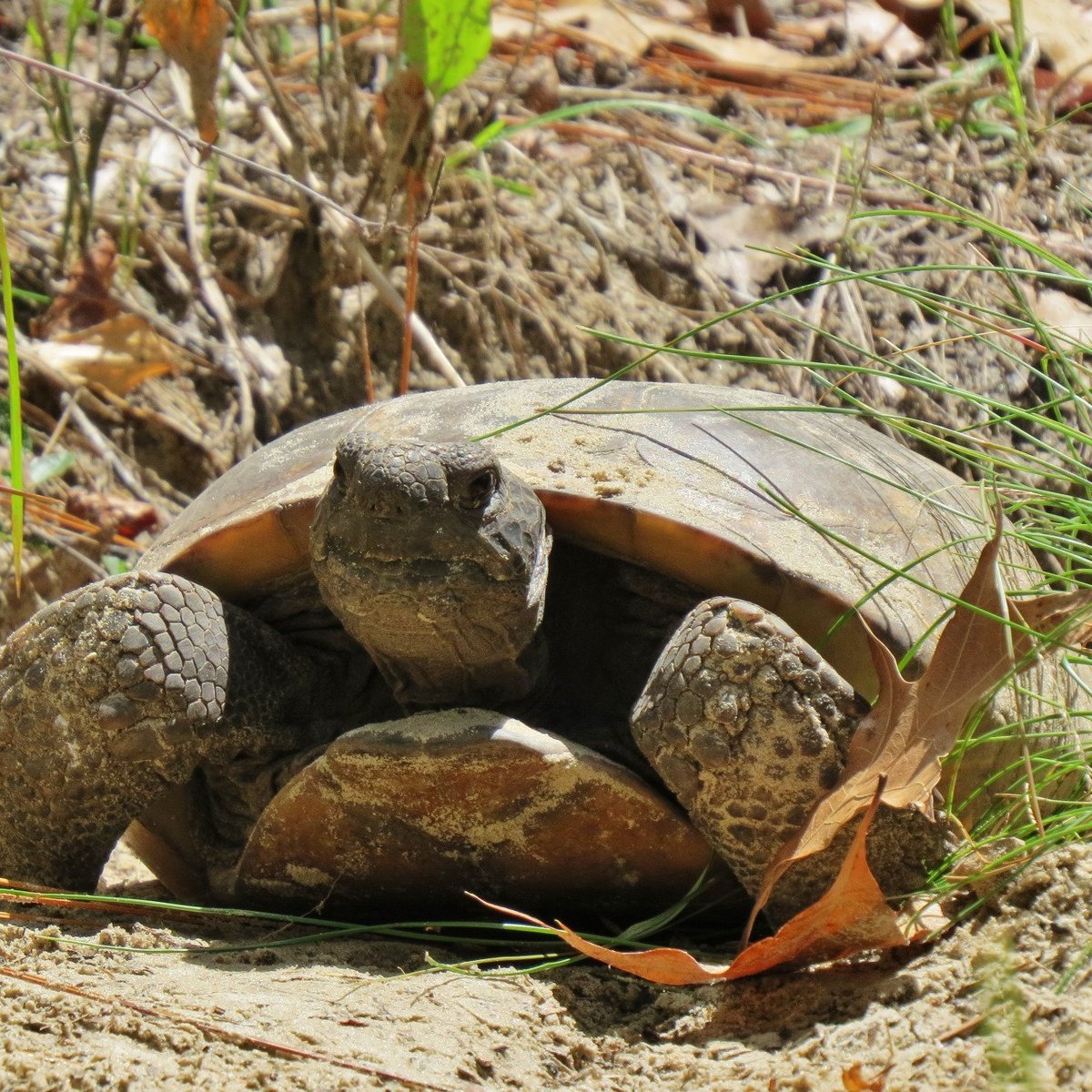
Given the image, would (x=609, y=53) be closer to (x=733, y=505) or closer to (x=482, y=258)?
(x=482, y=258)

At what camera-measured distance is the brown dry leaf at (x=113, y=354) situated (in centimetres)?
541

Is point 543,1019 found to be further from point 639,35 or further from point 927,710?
point 639,35

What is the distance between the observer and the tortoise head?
2.70 m

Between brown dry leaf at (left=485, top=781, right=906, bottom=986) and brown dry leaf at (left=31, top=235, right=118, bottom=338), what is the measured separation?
386 centimetres

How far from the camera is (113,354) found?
5449 mm

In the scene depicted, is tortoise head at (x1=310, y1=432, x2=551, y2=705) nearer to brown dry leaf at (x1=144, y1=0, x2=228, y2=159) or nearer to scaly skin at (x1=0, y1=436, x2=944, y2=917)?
scaly skin at (x1=0, y1=436, x2=944, y2=917)

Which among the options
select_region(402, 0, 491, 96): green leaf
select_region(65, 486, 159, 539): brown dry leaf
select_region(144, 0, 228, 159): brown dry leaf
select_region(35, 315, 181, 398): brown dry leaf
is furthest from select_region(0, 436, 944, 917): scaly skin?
select_region(35, 315, 181, 398): brown dry leaf

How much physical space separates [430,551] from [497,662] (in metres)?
0.38

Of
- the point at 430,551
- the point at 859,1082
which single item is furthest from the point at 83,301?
the point at 859,1082

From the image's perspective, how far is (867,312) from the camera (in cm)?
546

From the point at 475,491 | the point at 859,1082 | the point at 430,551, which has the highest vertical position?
the point at 475,491

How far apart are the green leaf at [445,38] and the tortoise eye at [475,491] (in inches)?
97.1

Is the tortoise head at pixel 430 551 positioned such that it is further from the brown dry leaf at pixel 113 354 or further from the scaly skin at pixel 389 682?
the brown dry leaf at pixel 113 354

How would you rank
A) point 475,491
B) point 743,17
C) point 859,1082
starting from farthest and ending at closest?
point 743,17
point 475,491
point 859,1082
